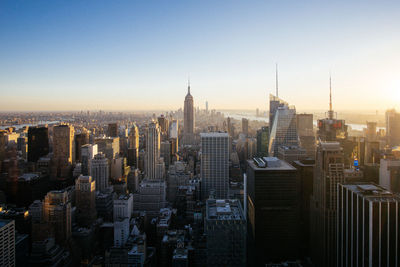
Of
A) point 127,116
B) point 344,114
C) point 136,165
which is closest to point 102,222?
point 136,165

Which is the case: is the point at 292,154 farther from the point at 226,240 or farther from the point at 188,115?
the point at 188,115

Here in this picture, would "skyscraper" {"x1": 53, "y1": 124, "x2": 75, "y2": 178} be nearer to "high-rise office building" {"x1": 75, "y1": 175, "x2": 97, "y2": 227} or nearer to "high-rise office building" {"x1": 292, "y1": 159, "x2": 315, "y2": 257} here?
"high-rise office building" {"x1": 75, "y1": 175, "x2": 97, "y2": 227}

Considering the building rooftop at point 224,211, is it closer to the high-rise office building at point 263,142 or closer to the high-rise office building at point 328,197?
the high-rise office building at point 328,197

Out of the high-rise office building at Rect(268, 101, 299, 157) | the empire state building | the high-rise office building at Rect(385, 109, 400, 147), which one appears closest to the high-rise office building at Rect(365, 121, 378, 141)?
the high-rise office building at Rect(385, 109, 400, 147)

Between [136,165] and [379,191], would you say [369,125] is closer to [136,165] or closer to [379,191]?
[379,191]

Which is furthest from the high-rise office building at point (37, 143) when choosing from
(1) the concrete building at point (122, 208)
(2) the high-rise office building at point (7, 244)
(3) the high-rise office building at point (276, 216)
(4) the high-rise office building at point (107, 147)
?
(3) the high-rise office building at point (276, 216)

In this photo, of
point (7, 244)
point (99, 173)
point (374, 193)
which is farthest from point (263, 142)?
point (7, 244)
